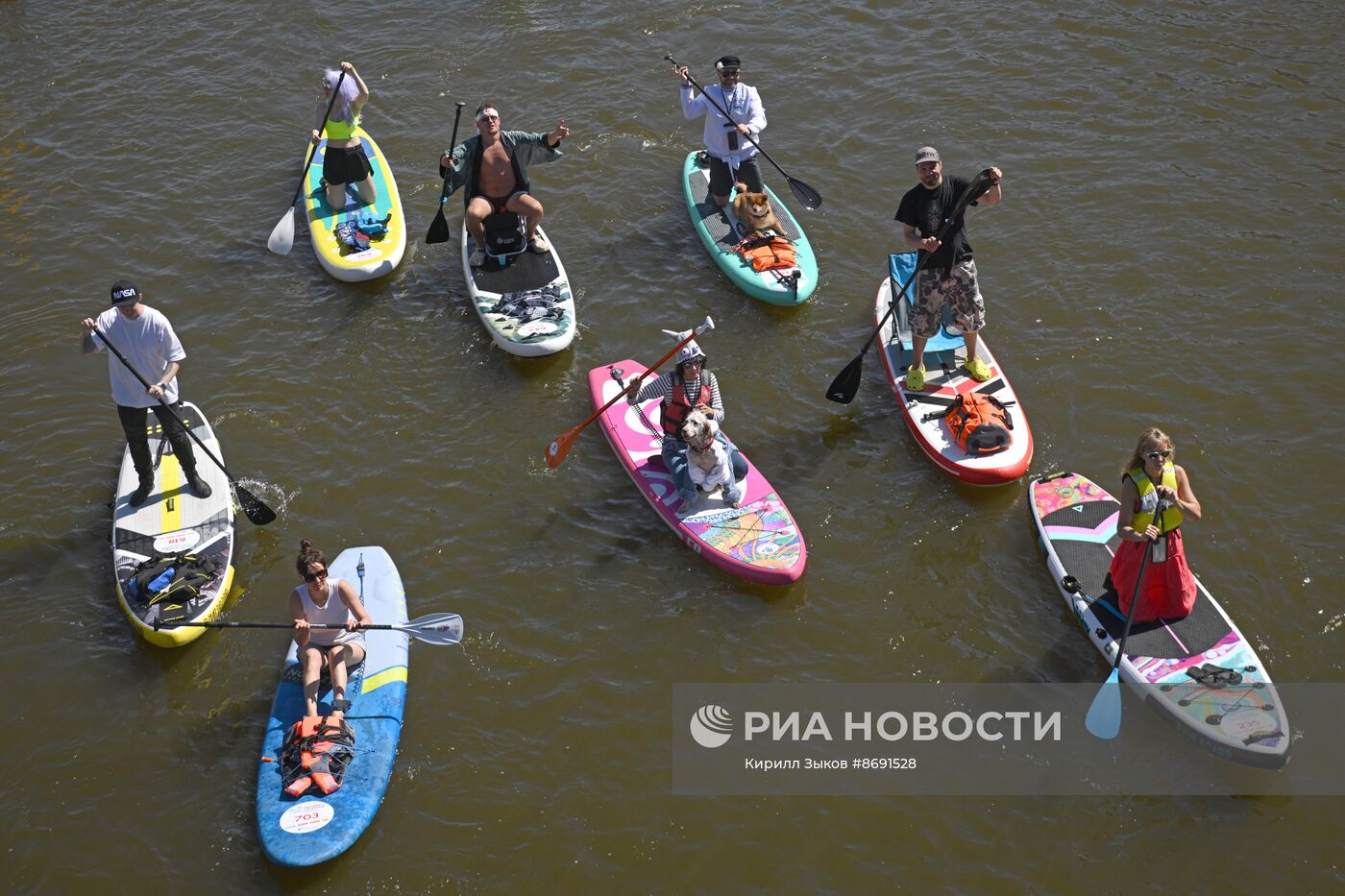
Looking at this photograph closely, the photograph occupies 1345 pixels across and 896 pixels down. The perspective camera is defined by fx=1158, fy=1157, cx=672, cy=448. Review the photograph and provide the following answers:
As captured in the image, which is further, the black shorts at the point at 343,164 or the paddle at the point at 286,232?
the black shorts at the point at 343,164

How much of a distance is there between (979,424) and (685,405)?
317cm

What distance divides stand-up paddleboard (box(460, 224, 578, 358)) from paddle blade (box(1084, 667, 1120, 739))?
7.26 metres

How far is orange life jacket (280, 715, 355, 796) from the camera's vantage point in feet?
30.9

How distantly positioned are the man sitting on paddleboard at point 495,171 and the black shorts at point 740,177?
2.28 metres

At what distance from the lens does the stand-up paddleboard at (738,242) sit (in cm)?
1448

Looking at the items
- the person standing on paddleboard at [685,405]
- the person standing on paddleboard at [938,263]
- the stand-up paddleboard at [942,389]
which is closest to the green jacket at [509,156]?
the person standing on paddleboard at [685,405]

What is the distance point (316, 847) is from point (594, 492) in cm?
481

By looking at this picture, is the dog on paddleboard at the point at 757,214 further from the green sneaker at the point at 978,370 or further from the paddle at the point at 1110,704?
the paddle at the point at 1110,704

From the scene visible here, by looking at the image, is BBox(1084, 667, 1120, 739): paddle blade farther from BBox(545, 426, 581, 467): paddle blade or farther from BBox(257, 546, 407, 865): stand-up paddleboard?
BBox(257, 546, 407, 865): stand-up paddleboard

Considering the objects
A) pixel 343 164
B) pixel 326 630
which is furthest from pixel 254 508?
pixel 343 164

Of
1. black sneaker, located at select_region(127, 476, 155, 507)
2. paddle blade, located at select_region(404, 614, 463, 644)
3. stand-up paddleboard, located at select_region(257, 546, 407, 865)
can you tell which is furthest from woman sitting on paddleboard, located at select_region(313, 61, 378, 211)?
paddle blade, located at select_region(404, 614, 463, 644)

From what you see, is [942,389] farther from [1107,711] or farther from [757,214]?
[1107,711]

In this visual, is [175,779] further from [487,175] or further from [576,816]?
[487,175]

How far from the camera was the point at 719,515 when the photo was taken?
38.5 ft
